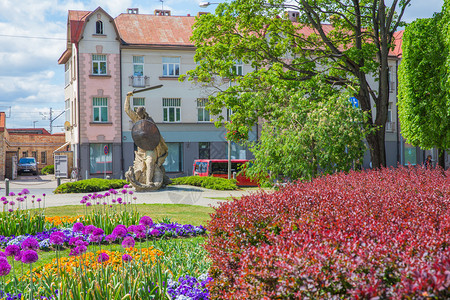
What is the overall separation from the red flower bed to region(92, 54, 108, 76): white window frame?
32.0 metres

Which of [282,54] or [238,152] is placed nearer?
[282,54]

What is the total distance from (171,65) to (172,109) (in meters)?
3.20

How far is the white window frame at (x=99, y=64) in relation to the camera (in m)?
36.1

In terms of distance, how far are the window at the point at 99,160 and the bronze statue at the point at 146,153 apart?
1528 centimetres

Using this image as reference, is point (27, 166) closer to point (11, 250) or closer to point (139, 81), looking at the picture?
point (139, 81)

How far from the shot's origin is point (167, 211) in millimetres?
14742

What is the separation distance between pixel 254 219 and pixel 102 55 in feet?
109

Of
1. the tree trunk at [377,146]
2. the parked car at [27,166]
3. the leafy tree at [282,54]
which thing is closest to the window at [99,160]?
the parked car at [27,166]

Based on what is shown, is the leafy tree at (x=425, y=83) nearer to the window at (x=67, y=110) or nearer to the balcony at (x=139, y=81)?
the balcony at (x=139, y=81)

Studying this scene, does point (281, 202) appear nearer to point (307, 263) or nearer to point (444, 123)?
point (307, 263)

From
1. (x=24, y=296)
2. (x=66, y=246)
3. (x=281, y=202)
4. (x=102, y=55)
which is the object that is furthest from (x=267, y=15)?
(x=102, y=55)

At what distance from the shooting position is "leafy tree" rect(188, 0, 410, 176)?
55.3 ft

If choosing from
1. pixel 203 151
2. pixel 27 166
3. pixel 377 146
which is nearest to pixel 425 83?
pixel 377 146

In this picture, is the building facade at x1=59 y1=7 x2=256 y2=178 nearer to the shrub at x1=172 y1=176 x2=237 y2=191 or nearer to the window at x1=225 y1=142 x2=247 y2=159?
the window at x1=225 y1=142 x2=247 y2=159
